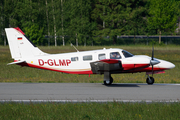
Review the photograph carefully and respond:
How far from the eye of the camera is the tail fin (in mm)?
16312

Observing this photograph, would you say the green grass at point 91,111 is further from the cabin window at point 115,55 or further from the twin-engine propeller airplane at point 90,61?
the cabin window at point 115,55

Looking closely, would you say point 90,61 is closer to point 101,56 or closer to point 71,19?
point 101,56

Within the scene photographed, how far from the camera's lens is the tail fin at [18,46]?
53.5 feet

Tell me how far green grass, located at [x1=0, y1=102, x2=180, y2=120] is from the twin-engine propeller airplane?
5113 millimetres

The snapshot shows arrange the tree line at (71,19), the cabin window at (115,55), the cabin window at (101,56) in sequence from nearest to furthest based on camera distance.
Answer: the cabin window at (115,55), the cabin window at (101,56), the tree line at (71,19)

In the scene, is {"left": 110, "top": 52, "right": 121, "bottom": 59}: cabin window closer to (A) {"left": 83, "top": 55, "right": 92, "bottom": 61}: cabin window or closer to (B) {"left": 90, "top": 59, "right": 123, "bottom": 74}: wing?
(B) {"left": 90, "top": 59, "right": 123, "bottom": 74}: wing

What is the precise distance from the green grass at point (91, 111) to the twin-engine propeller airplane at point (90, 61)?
511cm

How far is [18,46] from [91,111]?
9265 mm

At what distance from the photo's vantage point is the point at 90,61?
15078 millimetres

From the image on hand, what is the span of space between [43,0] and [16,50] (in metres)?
50.8

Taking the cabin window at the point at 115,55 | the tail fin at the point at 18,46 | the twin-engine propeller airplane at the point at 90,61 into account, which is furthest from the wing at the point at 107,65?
the tail fin at the point at 18,46

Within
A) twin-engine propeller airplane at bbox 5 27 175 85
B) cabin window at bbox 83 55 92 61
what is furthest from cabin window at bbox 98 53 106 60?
cabin window at bbox 83 55 92 61

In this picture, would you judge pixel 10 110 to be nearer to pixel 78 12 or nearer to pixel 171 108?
pixel 171 108

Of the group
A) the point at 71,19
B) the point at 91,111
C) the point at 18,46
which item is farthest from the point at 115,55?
the point at 71,19
